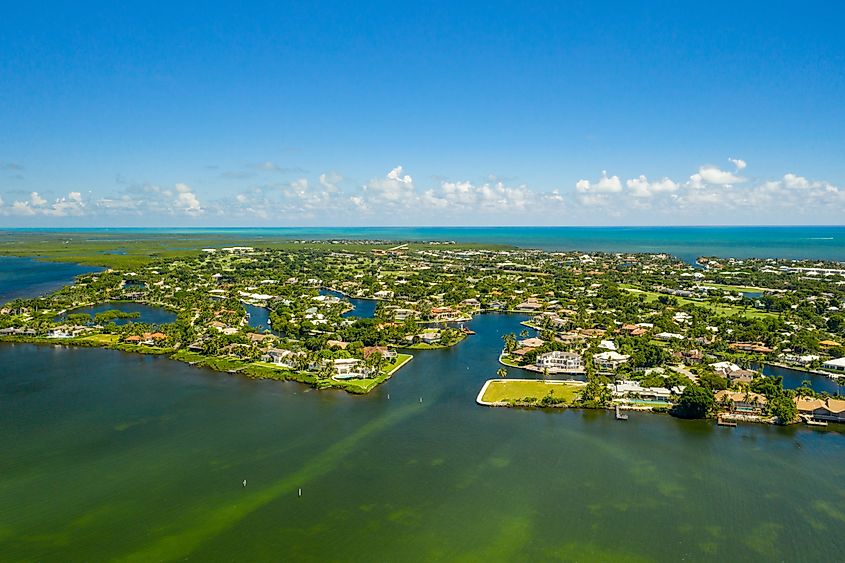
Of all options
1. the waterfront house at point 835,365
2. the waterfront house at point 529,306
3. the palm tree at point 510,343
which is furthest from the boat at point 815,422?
the waterfront house at point 529,306

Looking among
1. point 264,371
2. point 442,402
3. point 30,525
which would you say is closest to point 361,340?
point 264,371

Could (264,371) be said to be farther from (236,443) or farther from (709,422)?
(709,422)

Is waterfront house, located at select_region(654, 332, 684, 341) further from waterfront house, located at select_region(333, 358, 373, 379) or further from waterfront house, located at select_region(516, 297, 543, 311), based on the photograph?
waterfront house, located at select_region(333, 358, 373, 379)

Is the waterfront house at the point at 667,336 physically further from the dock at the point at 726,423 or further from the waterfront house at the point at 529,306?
the dock at the point at 726,423

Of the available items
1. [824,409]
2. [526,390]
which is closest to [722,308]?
[824,409]

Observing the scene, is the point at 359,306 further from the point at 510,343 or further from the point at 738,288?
the point at 738,288

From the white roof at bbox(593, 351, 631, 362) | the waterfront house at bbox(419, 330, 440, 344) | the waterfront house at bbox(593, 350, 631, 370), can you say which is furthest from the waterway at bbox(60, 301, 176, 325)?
the white roof at bbox(593, 351, 631, 362)

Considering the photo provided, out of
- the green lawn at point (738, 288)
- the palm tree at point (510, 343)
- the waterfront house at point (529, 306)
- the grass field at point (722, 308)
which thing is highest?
the green lawn at point (738, 288)
